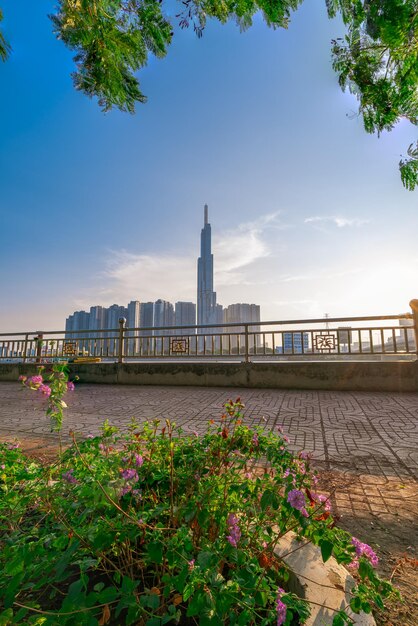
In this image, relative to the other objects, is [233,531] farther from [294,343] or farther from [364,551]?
[294,343]

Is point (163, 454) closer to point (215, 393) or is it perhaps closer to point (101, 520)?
point (101, 520)

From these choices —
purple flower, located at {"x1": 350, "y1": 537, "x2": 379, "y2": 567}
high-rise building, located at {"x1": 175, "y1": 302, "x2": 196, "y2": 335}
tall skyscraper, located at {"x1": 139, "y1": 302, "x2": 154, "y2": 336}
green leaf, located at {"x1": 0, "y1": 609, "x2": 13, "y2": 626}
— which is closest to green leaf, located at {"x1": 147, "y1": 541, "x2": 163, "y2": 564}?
green leaf, located at {"x1": 0, "y1": 609, "x2": 13, "y2": 626}

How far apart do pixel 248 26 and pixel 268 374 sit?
7.22 metres

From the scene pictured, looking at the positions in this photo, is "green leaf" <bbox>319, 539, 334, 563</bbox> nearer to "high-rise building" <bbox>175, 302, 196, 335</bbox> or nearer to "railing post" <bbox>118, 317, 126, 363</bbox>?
"railing post" <bbox>118, 317, 126, 363</bbox>

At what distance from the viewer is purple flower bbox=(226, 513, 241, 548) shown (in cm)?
110

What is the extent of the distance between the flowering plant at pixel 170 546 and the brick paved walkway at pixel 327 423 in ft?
1.94

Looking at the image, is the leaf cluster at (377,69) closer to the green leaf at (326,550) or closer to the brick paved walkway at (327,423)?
the brick paved walkway at (327,423)

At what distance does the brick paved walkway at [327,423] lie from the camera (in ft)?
7.73

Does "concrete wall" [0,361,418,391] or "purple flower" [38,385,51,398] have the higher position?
"purple flower" [38,385,51,398]

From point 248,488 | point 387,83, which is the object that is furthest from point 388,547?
point 387,83

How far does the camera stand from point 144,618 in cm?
106

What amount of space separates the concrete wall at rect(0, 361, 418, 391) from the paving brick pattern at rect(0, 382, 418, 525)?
0.48m

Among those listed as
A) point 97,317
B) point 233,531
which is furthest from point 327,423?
point 97,317

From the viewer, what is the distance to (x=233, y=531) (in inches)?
45.9
